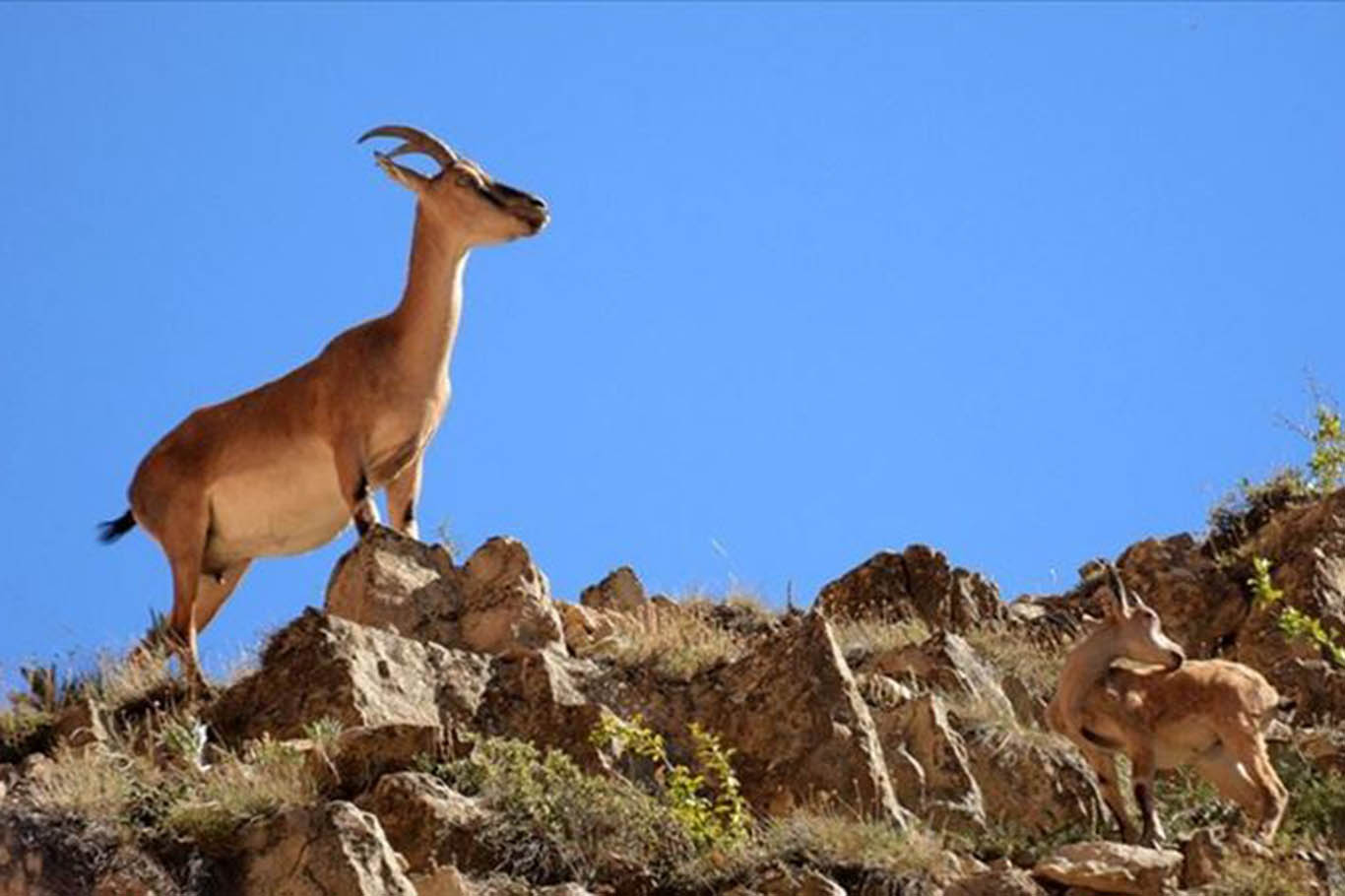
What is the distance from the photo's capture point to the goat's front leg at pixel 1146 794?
15.7 metres

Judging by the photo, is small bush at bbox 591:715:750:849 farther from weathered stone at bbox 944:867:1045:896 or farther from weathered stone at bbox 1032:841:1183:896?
weathered stone at bbox 1032:841:1183:896

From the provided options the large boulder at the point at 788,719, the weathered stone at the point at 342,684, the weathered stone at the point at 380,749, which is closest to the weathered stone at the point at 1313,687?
the large boulder at the point at 788,719

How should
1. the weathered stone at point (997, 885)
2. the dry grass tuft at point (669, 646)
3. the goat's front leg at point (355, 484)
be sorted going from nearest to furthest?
the weathered stone at point (997, 885) → the dry grass tuft at point (669, 646) → the goat's front leg at point (355, 484)

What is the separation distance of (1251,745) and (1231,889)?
1.49 metres

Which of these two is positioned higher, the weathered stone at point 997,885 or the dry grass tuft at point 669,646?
the dry grass tuft at point 669,646

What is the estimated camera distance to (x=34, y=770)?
16609mm

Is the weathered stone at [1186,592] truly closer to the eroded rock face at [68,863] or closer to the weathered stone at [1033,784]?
the weathered stone at [1033,784]

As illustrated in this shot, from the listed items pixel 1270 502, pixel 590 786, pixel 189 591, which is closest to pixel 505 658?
pixel 590 786

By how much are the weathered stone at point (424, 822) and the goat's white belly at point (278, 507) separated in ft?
17.2

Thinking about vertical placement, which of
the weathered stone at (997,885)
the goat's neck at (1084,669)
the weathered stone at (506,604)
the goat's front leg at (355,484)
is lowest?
the weathered stone at (997,885)

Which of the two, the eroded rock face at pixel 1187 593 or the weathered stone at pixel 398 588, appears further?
the eroded rock face at pixel 1187 593

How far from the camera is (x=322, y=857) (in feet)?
48.0

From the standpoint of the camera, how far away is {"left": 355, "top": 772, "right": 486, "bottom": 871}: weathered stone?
1523cm

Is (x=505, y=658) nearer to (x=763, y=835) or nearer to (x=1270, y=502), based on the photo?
(x=763, y=835)
